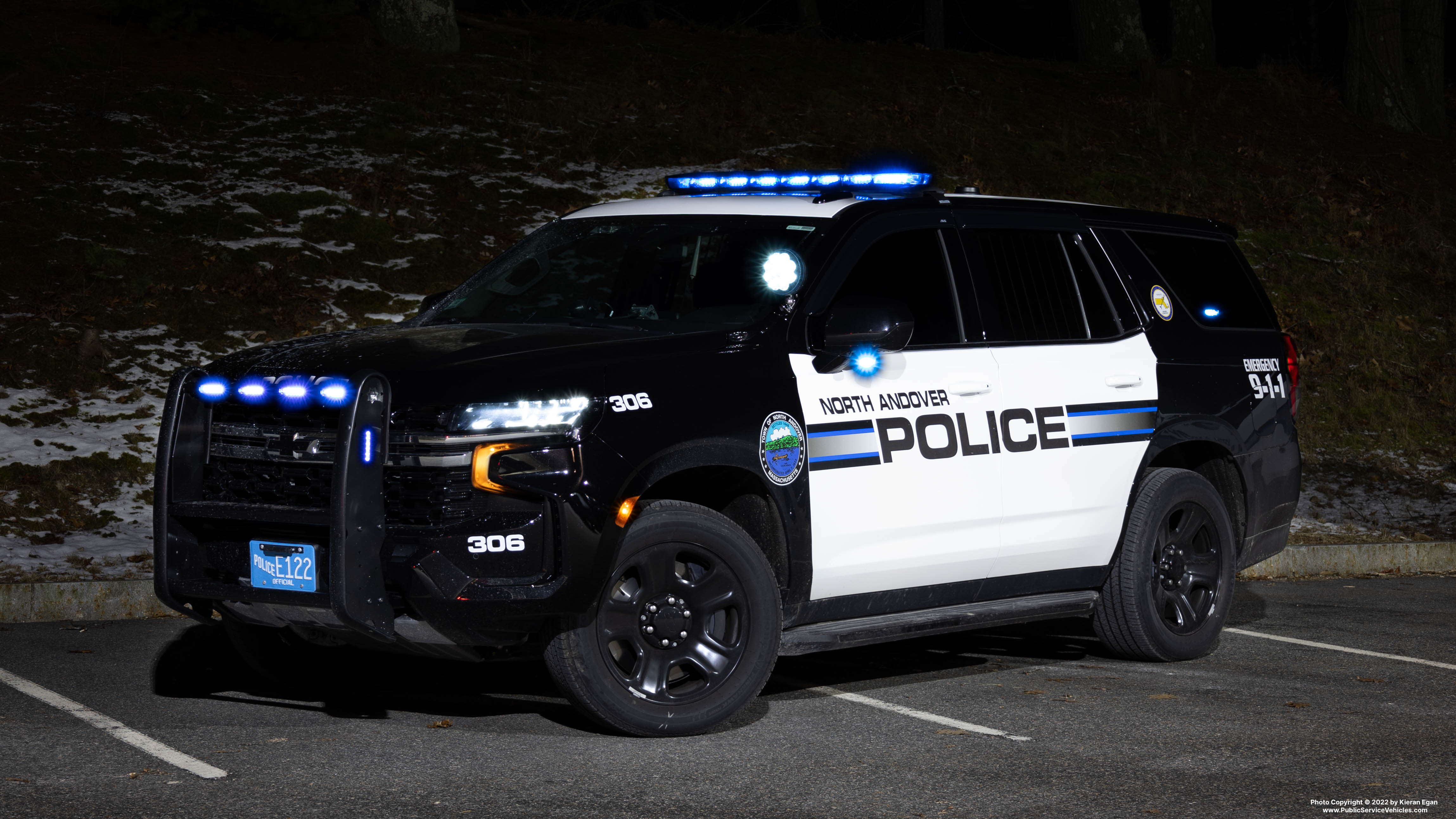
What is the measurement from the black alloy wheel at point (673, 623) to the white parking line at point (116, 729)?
1407mm

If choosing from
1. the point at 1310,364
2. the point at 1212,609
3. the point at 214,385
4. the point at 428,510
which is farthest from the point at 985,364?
the point at 1310,364

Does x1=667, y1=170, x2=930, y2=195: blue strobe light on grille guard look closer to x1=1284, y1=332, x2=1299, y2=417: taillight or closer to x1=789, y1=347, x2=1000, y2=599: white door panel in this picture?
x1=789, y1=347, x2=1000, y2=599: white door panel

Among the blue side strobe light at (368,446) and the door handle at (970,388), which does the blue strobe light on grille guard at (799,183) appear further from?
the blue side strobe light at (368,446)

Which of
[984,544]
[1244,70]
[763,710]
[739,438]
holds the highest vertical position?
[1244,70]

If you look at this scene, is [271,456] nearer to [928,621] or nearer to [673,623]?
[673,623]

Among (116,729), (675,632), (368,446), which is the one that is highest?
(368,446)

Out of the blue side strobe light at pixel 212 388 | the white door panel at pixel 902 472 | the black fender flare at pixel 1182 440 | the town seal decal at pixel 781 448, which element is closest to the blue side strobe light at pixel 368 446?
the blue side strobe light at pixel 212 388

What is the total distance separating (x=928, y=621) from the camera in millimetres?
6883

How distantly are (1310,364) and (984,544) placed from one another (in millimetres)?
10270

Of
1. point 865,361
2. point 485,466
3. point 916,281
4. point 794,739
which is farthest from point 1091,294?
point 485,466

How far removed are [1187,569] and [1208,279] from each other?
4.89 feet

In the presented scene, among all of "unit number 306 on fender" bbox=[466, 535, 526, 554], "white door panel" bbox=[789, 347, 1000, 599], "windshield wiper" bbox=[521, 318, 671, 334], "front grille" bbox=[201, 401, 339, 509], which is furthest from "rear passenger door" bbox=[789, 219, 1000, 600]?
"front grille" bbox=[201, 401, 339, 509]

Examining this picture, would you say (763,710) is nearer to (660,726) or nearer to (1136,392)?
(660,726)

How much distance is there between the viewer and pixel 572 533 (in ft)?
18.7
